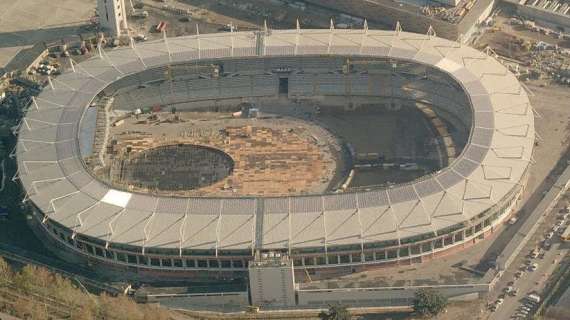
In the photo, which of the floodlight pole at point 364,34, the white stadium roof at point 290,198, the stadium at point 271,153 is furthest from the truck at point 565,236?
the floodlight pole at point 364,34

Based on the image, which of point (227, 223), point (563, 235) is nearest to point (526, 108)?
point (563, 235)

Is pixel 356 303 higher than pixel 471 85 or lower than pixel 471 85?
lower

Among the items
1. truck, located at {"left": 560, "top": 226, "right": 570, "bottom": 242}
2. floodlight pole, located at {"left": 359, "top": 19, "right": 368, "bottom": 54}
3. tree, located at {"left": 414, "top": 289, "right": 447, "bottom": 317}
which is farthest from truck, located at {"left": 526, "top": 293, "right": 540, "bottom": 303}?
floodlight pole, located at {"left": 359, "top": 19, "right": 368, "bottom": 54}

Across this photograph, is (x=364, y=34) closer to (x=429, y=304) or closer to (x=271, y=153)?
(x=271, y=153)

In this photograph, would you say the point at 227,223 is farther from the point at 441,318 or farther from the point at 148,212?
the point at 441,318

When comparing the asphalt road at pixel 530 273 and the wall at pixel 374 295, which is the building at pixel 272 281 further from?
the asphalt road at pixel 530 273

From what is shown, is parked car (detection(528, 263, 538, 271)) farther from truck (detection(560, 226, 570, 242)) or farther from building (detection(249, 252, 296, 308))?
building (detection(249, 252, 296, 308))
